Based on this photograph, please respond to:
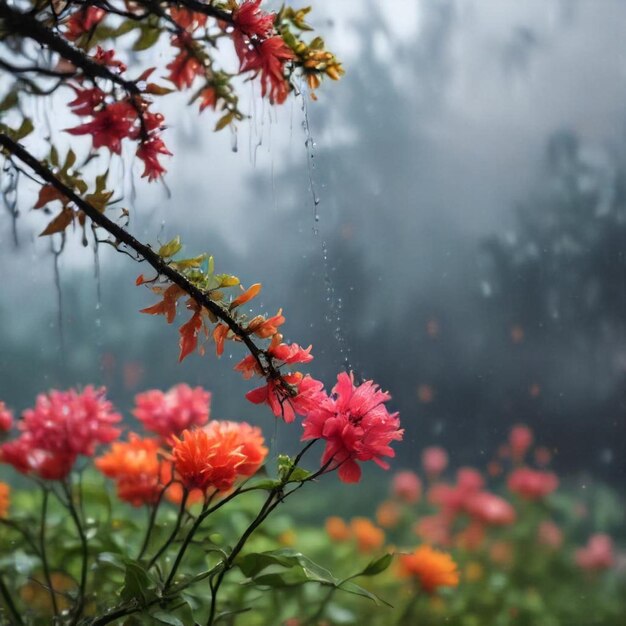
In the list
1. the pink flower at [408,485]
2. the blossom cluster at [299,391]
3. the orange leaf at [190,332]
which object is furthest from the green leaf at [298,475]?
the pink flower at [408,485]

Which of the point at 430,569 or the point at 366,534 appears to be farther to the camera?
the point at 366,534

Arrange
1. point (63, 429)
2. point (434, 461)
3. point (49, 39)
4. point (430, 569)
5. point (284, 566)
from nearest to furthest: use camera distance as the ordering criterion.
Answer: point (49, 39), point (284, 566), point (63, 429), point (430, 569), point (434, 461)

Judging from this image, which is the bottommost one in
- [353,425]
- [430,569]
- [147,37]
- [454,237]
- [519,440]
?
[353,425]

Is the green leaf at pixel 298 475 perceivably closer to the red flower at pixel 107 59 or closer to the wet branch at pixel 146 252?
the wet branch at pixel 146 252

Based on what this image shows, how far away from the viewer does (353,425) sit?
623mm

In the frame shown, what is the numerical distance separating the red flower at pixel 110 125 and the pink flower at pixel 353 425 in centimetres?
27

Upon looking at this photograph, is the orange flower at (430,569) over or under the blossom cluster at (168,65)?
under

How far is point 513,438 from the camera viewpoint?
1.21m

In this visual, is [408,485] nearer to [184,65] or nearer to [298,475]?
[298,475]

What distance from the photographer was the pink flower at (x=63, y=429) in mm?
819

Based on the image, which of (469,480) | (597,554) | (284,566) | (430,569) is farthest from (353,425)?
(597,554)

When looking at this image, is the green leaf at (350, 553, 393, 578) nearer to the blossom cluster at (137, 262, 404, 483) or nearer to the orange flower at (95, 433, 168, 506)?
the blossom cluster at (137, 262, 404, 483)

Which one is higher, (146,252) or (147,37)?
(147,37)

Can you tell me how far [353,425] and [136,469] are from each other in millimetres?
329
